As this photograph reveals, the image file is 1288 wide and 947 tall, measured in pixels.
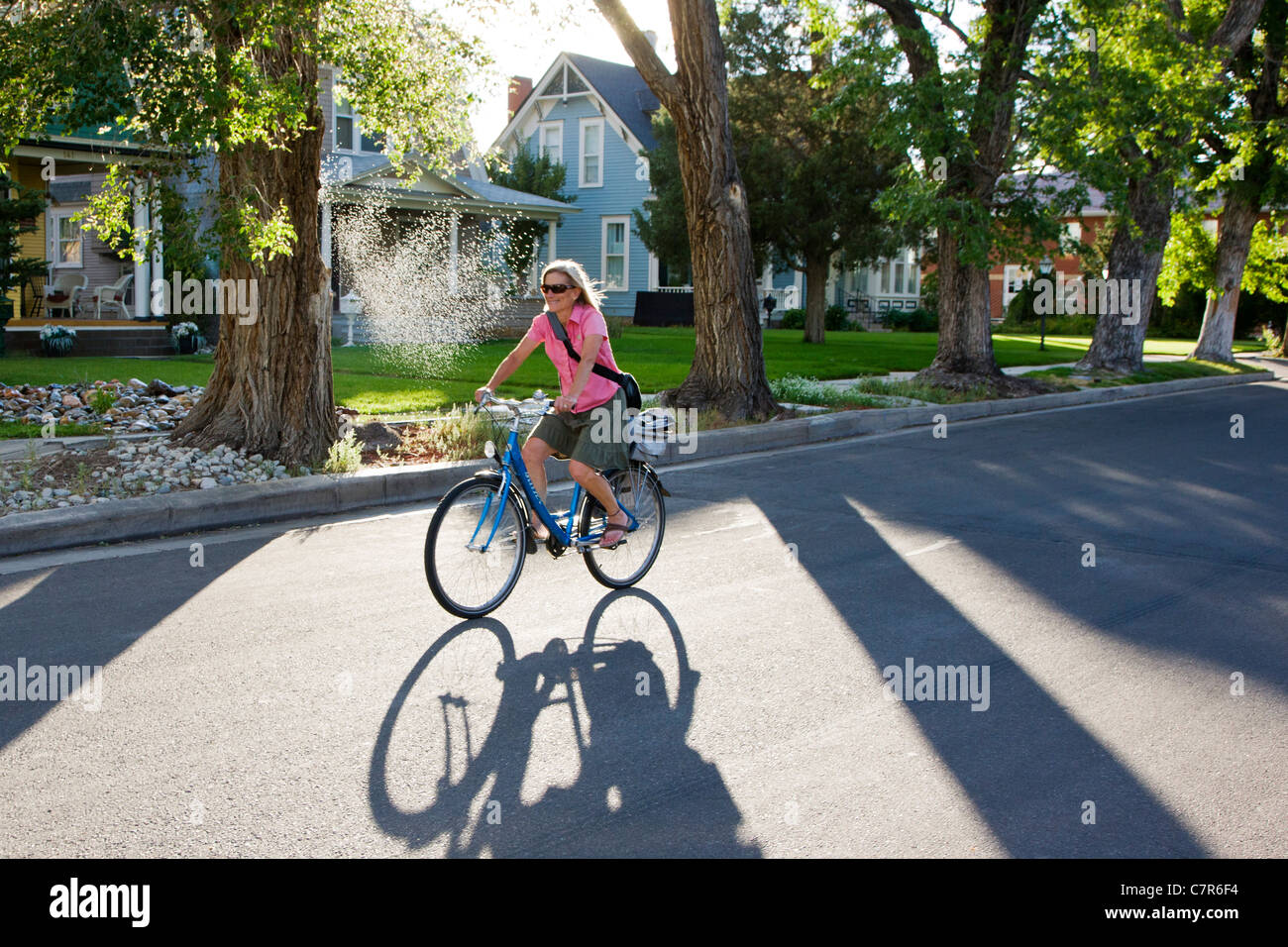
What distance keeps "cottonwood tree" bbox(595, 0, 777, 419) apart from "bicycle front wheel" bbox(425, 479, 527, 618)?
7.64 m

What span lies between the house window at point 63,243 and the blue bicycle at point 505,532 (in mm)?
22343

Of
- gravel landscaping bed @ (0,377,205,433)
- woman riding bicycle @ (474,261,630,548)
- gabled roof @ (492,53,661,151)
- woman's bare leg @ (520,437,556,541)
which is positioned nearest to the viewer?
woman riding bicycle @ (474,261,630,548)

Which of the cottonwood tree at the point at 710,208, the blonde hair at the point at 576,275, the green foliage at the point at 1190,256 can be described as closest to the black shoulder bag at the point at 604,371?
the blonde hair at the point at 576,275

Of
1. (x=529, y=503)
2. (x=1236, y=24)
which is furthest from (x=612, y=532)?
(x=1236, y=24)

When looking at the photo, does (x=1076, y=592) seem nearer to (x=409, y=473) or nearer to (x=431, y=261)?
(x=409, y=473)

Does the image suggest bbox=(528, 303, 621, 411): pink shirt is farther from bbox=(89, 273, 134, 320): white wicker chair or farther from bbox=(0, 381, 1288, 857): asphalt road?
bbox=(89, 273, 134, 320): white wicker chair

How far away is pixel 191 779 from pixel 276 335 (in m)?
6.33

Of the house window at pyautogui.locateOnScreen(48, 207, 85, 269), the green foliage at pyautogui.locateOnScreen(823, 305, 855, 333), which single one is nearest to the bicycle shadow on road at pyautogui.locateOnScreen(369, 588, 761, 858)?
the house window at pyautogui.locateOnScreen(48, 207, 85, 269)

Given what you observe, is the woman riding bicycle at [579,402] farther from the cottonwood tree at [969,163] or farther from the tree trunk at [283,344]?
the cottonwood tree at [969,163]

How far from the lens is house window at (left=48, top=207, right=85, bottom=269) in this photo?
2530 cm

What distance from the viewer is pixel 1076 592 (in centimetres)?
689

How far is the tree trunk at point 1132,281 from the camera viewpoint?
22.2m

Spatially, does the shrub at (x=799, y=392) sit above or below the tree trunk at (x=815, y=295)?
below
